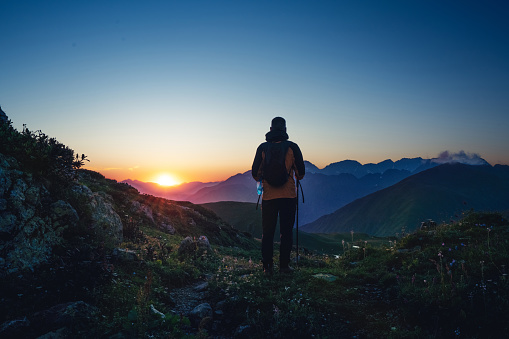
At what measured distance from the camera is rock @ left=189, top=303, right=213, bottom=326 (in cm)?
541

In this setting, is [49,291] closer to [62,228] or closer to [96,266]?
[96,266]

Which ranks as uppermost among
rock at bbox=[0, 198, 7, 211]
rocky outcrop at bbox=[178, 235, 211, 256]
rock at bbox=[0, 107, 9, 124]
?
rock at bbox=[0, 107, 9, 124]

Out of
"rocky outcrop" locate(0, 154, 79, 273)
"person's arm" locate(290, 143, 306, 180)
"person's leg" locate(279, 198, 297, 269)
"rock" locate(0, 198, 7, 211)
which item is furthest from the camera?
"person's arm" locate(290, 143, 306, 180)

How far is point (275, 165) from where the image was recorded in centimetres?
764

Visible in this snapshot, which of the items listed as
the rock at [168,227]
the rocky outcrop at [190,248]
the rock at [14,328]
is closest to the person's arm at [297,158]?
the rocky outcrop at [190,248]

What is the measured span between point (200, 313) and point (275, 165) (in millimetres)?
4028

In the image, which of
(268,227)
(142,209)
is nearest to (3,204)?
(268,227)

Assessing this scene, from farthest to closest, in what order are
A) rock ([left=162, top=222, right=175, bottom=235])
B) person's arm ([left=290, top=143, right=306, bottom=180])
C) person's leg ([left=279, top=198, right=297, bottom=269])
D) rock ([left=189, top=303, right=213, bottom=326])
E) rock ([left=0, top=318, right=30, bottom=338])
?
rock ([left=162, top=222, right=175, bottom=235]) → person's arm ([left=290, top=143, right=306, bottom=180]) → person's leg ([left=279, top=198, right=297, bottom=269]) → rock ([left=189, top=303, right=213, bottom=326]) → rock ([left=0, top=318, right=30, bottom=338])

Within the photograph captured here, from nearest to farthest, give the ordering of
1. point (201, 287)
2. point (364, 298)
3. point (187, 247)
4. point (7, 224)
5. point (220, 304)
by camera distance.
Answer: point (7, 224)
point (220, 304)
point (364, 298)
point (201, 287)
point (187, 247)

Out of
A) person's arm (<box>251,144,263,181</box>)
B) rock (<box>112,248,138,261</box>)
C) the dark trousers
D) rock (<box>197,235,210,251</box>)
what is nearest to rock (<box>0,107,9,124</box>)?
rock (<box>112,248,138,261</box>)

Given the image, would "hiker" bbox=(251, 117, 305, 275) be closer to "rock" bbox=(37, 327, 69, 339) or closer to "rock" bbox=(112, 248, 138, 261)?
"rock" bbox=(112, 248, 138, 261)

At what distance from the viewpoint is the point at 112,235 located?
8.61 metres

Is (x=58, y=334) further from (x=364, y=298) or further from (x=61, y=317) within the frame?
(x=364, y=298)

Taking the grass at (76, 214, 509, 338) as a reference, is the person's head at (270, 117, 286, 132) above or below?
above
